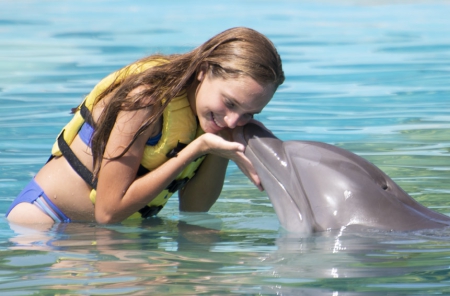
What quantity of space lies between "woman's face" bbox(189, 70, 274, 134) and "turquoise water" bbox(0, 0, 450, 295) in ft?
2.37

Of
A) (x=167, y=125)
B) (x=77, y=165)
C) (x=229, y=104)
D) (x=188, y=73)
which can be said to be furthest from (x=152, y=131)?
(x=229, y=104)

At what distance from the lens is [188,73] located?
217 inches

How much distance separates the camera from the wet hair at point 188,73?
5297 millimetres

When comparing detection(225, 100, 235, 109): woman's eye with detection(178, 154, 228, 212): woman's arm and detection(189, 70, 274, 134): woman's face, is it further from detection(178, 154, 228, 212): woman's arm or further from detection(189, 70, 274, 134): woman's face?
detection(178, 154, 228, 212): woman's arm

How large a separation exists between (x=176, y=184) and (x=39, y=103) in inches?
212

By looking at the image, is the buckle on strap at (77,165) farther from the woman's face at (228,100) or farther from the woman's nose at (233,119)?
the woman's nose at (233,119)

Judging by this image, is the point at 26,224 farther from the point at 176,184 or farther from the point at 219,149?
the point at 219,149

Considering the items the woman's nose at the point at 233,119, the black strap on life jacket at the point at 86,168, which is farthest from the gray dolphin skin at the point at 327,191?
the black strap on life jacket at the point at 86,168

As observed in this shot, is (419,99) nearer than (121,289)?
No

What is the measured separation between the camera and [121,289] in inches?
169

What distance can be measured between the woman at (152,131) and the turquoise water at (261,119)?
23cm

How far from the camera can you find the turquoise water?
4.55 meters

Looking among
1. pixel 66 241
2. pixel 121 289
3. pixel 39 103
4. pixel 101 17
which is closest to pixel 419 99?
pixel 39 103

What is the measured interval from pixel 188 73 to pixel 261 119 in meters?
5.04
